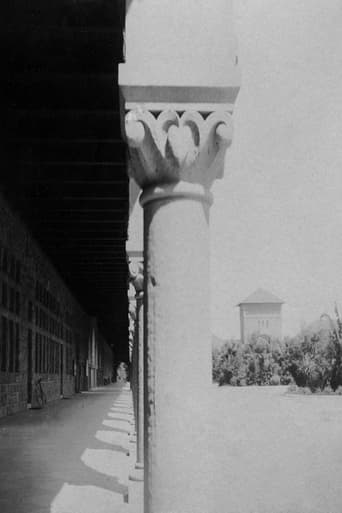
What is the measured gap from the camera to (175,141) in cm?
271

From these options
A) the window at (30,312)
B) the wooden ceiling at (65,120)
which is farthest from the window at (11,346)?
the wooden ceiling at (65,120)

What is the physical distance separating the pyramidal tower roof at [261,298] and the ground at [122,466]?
96560 millimetres

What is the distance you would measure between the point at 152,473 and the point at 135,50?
165 centimetres

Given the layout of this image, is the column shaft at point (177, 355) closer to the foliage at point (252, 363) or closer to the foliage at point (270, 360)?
the foliage at point (270, 360)

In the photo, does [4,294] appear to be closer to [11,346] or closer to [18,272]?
[11,346]

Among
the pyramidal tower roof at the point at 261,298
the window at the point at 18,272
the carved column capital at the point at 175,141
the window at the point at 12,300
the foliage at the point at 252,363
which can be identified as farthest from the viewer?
the pyramidal tower roof at the point at 261,298

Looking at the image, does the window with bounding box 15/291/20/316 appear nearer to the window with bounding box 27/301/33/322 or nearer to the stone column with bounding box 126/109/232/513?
the window with bounding box 27/301/33/322

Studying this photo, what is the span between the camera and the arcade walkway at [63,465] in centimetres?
595

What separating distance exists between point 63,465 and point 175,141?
20.8 ft

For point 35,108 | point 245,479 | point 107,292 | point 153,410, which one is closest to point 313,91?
point 35,108

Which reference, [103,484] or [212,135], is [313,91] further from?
[212,135]

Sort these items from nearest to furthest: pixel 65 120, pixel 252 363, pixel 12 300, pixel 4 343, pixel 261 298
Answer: pixel 65 120 < pixel 4 343 < pixel 12 300 < pixel 252 363 < pixel 261 298

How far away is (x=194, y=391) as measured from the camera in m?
2.63

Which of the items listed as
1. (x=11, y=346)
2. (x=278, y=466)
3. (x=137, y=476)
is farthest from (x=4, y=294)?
(x=137, y=476)
